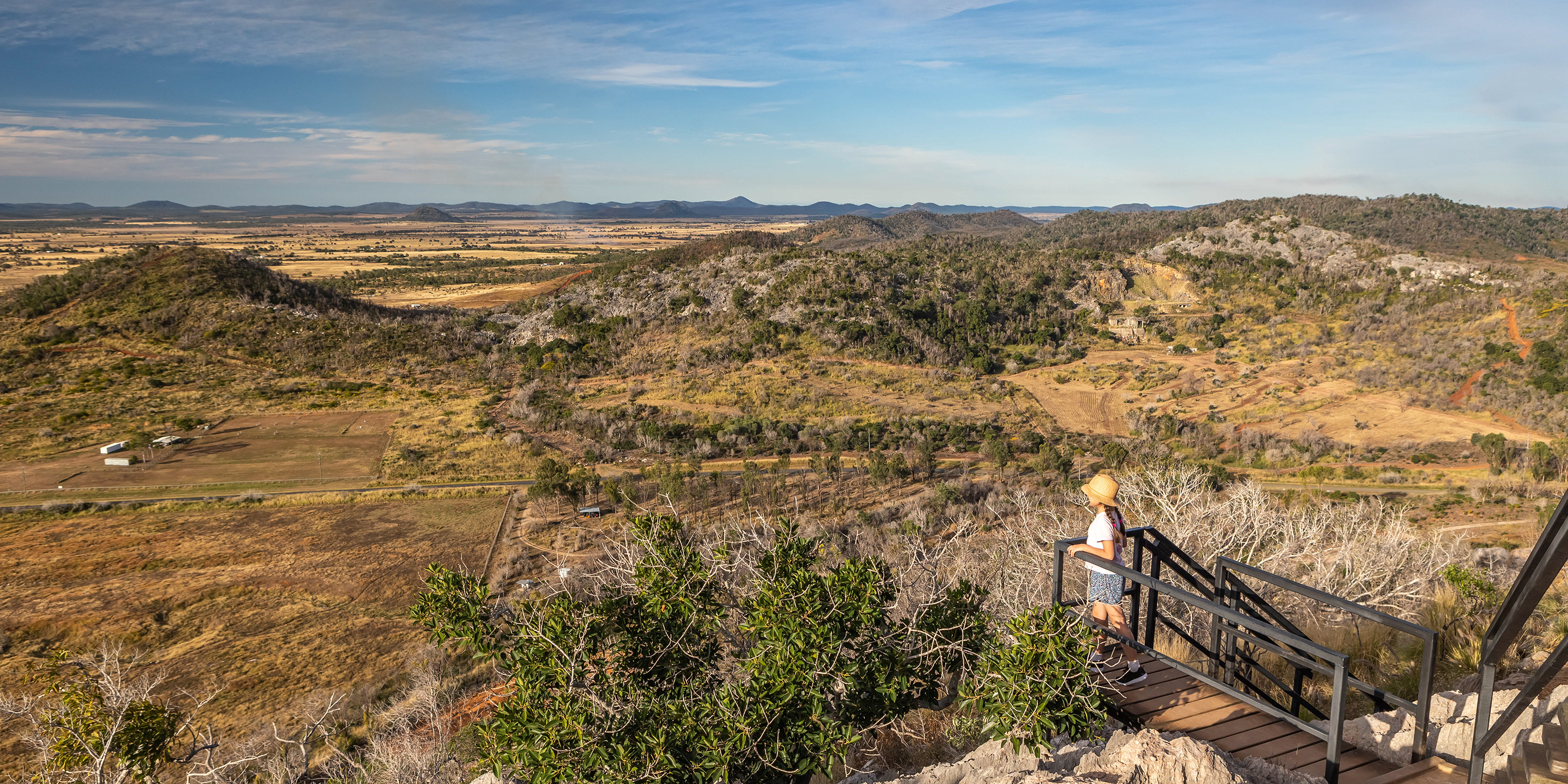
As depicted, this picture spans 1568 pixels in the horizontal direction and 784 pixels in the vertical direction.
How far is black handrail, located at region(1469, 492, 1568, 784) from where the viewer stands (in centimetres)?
263

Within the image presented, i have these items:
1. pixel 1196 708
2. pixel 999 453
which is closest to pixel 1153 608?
pixel 1196 708

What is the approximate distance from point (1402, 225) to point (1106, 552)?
8356cm

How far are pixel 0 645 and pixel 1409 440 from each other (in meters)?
38.5

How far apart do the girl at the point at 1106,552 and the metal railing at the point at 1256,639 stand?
82 mm

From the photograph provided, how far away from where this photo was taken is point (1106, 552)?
538 centimetres

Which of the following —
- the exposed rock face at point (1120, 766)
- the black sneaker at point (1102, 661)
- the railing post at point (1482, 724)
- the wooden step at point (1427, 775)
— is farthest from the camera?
the black sneaker at point (1102, 661)

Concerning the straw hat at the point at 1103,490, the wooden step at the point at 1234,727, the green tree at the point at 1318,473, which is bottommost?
the green tree at the point at 1318,473

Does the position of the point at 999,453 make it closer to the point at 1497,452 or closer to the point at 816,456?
the point at 816,456

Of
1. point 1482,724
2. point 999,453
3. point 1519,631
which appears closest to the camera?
point 1519,631

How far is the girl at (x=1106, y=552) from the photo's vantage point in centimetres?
538

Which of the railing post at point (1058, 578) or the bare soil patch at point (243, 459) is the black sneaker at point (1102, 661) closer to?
the railing post at point (1058, 578)

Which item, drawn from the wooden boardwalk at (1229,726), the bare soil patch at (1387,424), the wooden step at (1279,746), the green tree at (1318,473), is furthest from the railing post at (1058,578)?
the bare soil patch at (1387,424)

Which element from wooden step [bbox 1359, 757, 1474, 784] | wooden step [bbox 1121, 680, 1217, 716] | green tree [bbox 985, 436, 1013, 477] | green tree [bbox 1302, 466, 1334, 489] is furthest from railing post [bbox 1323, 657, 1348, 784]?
green tree [bbox 1302, 466, 1334, 489]

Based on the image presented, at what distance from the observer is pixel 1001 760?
13.7 feet
